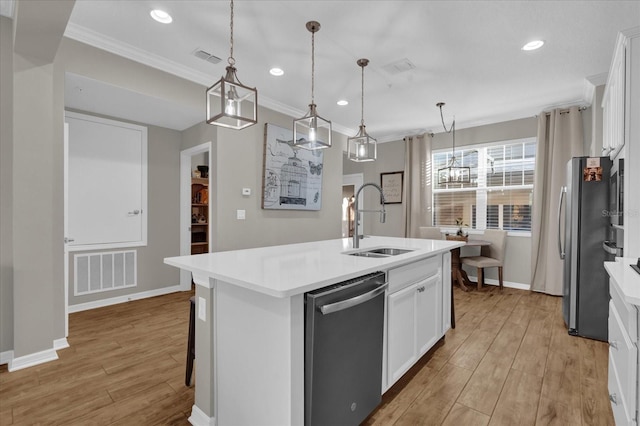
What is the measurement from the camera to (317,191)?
4.94 metres

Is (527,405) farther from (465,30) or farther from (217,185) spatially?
(217,185)

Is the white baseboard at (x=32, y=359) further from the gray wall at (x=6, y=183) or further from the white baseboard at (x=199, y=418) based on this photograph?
the white baseboard at (x=199, y=418)

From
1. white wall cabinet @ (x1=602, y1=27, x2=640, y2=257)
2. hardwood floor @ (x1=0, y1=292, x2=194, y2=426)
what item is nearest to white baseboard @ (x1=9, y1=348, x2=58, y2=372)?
hardwood floor @ (x1=0, y1=292, x2=194, y2=426)

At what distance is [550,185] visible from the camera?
14.3 feet

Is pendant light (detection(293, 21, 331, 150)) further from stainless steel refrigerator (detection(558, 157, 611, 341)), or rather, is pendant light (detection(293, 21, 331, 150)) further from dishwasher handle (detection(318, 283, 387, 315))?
stainless steel refrigerator (detection(558, 157, 611, 341))

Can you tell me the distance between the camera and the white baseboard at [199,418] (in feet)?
5.49

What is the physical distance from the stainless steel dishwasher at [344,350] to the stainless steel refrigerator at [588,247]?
237cm

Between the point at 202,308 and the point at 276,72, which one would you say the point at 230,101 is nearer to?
the point at 202,308

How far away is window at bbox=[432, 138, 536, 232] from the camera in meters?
4.83

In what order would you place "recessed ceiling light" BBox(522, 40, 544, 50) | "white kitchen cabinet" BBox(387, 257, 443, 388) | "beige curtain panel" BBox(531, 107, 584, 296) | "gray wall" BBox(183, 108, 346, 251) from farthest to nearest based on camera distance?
"beige curtain panel" BBox(531, 107, 584, 296), "gray wall" BBox(183, 108, 346, 251), "recessed ceiling light" BBox(522, 40, 544, 50), "white kitchen cabinet" BBox(387, 257, 443, 388)

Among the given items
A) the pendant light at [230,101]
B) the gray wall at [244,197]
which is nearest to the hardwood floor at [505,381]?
the pendant light at [230,101]

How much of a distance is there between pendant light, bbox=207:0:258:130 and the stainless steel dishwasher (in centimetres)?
105

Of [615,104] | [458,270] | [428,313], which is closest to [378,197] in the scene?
[458,270]

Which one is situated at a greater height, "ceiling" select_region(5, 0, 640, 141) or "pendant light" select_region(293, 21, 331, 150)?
"ceiling" select_region(5, 0, 640, 141)
